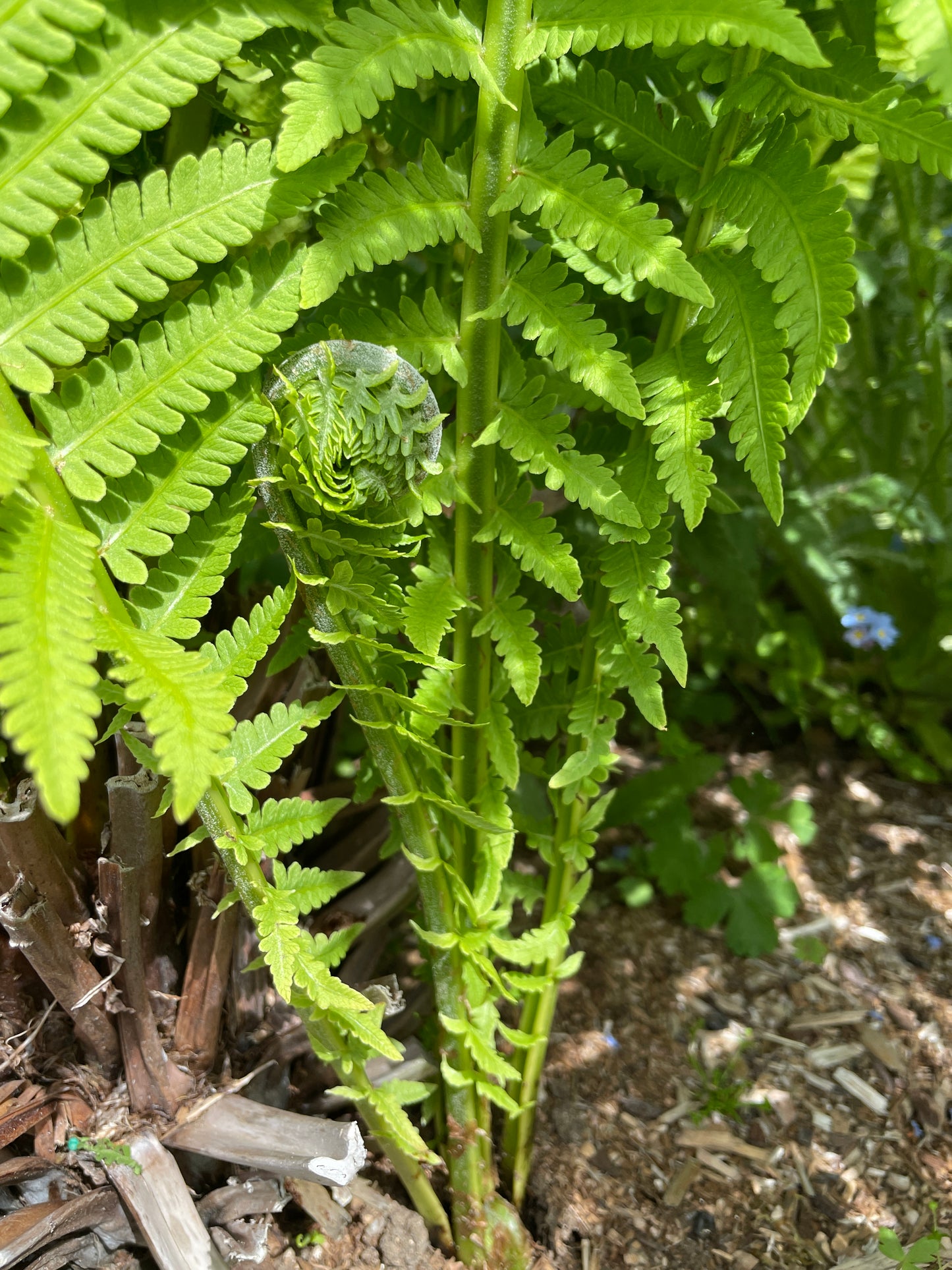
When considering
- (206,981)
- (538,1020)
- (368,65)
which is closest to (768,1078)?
(538,1020)

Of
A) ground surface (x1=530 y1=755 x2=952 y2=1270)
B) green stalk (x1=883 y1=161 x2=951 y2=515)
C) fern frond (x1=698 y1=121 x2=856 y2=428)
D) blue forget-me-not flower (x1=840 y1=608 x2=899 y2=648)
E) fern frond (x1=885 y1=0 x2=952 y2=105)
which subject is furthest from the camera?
blue forget-me-not flower (x1=840 y1=608 x2=899 y2=648)

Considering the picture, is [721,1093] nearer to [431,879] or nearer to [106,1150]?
[431,879]

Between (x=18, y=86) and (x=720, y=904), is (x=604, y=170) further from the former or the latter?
(x=720, y=904)

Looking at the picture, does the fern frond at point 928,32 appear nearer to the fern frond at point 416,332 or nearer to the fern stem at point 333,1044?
the fern frond at point 416,332

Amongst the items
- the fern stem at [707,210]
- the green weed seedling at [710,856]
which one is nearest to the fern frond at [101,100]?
→ the fern stem at [707,210]

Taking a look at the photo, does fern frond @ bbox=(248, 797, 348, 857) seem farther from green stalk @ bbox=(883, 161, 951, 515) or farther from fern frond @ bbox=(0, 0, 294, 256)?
green stalk @ bbox=(883, 161, 951, 515)

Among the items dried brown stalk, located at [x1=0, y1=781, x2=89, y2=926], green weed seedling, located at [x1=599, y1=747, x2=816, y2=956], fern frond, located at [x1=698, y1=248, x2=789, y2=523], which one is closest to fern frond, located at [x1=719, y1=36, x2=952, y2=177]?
fern frond, located at [x1=698, y1=248, x2=789, y2=523]
